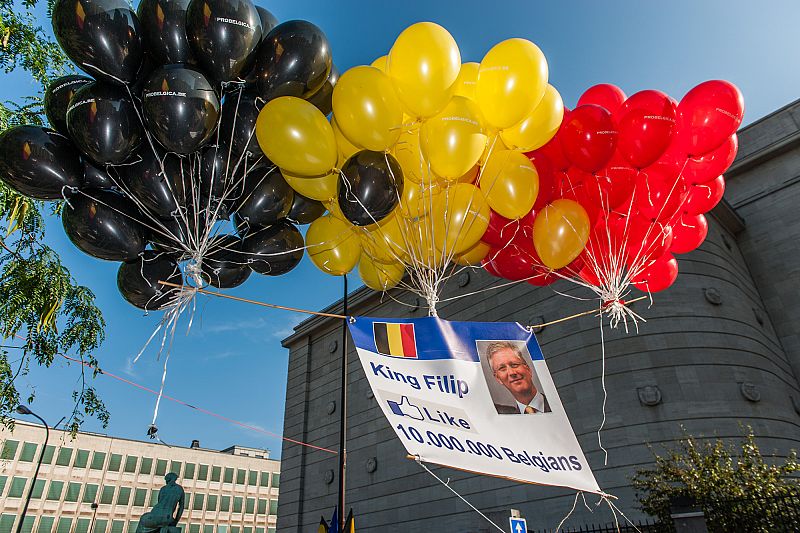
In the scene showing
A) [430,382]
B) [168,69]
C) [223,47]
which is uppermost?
[223,47]

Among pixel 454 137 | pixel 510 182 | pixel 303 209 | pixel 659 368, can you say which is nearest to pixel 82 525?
pixel 659 368

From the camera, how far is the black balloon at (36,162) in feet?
12.9

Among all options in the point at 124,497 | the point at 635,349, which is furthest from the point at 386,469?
the point at 124,497

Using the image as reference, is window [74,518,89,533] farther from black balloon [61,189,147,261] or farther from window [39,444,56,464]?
black balloon [61,189,147,261]

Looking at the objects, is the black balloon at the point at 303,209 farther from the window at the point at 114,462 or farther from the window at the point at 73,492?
the window at the point at 73,492

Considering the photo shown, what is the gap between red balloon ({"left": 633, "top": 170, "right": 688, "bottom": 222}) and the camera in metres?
5.68

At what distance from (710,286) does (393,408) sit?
15.4 metres

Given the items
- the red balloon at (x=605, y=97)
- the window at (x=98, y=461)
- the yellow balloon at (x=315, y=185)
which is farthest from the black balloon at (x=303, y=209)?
the window at (x=98, y=461)

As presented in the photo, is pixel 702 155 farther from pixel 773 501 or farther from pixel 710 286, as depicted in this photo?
pixel 710 286

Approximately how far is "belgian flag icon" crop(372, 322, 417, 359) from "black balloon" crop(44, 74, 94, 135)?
337 cm

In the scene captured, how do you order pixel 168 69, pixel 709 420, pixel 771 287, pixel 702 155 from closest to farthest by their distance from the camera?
pixel 168 69, pixel 702 155, pixel 709 420, pixel 771 287

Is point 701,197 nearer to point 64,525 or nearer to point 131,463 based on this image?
point 131,463

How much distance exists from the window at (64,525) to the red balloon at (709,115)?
6464 centimetres

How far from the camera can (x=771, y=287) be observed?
58.0 feet
